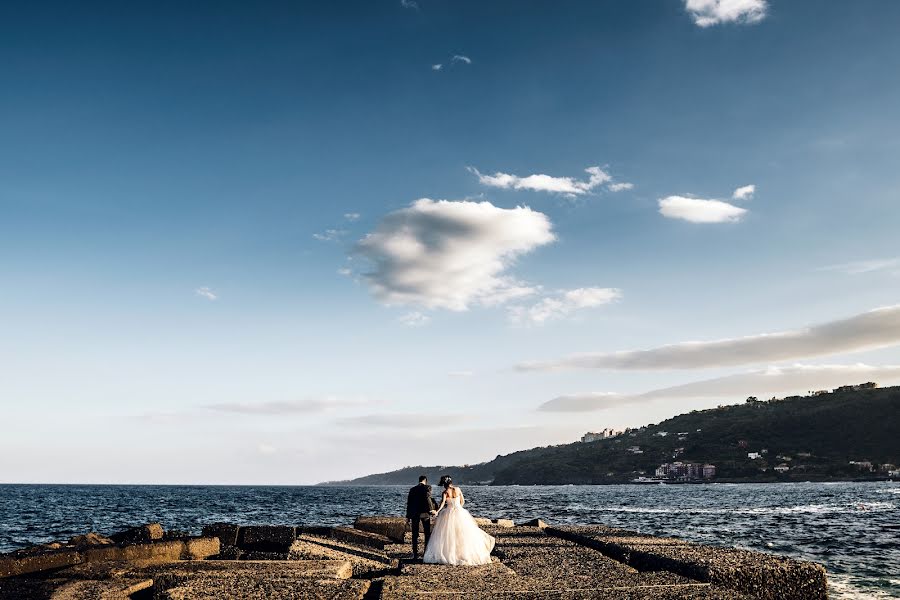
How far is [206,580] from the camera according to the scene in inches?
281

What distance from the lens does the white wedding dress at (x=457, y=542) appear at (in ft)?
36.7

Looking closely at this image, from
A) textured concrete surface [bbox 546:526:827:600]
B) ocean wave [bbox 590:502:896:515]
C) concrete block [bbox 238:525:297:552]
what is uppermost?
concrete block [bbox 238:525:297:552]

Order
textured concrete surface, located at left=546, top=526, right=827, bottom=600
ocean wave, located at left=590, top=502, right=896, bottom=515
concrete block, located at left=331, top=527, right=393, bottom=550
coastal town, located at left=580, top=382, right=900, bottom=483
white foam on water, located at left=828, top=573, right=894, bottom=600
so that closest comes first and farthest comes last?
1. textured concrete surface, located at left=546, top=526, right=827, bottom=600
2. white foam on water, located at left=828, top=573, right=894, bottom=600
3. concrete block, located at left=331, top=527, right=393, bottom=550
4. ocean wave, located at left=590, top=502, right=896, bottom=515
5. coastal town, located at left=580, top=382, right=900, bottom=483

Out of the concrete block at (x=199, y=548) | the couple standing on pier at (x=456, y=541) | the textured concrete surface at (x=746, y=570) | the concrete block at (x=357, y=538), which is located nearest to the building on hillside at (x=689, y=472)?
the concrete block at (x=357, y=538)

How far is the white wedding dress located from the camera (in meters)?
11.2

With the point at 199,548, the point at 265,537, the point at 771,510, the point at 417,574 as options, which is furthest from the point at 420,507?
the point at 771,510

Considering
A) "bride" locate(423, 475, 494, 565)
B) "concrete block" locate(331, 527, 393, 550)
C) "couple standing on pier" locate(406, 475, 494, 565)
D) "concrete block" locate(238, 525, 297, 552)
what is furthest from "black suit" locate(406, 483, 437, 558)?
"concrete block" locate(238, 525, 297, 552)

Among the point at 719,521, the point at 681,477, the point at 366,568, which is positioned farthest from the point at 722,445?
the point at 366,568

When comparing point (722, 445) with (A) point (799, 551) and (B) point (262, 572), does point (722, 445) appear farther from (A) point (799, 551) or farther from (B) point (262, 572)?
(B) point (262, 572)

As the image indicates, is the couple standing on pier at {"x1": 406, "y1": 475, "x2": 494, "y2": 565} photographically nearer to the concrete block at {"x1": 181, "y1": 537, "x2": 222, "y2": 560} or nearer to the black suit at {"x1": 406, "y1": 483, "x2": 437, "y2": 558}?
the black suit at {"x1": 406, "y1": 483, "x2": 437, "y2": 558}

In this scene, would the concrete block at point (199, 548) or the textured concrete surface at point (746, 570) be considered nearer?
the textured concrete surface at point (746, 570)

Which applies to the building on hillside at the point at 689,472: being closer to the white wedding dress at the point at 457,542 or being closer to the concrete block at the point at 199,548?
the white wedding dress at the point at 457,542

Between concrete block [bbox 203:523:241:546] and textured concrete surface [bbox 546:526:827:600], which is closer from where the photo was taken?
textured concrete surface [bbox 546:526:827:600]

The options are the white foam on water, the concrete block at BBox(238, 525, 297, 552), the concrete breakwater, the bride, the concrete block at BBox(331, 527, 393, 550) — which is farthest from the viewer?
the concrete block at BBox(331, 527, 393, 550)
